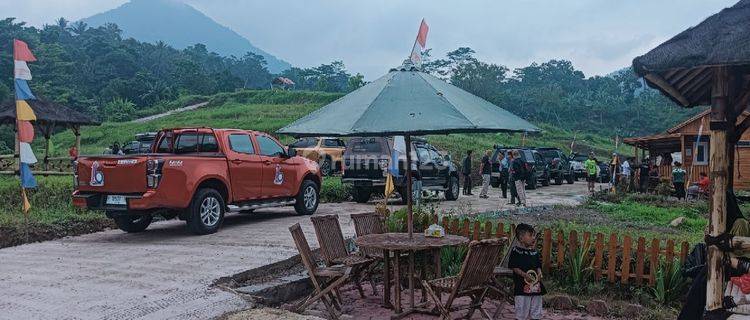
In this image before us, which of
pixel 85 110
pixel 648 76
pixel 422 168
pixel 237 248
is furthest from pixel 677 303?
pixel 85 110

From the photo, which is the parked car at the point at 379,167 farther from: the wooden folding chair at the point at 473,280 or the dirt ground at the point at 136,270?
the wooden folding chair at the point at 473,280

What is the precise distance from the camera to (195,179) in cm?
970

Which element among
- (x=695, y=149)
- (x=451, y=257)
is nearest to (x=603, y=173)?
(x=695, y=149)

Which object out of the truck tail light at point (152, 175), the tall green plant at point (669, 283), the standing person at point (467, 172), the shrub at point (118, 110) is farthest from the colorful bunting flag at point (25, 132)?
the shrub at point (118, 110)

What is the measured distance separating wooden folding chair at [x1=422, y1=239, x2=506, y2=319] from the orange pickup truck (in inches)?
203

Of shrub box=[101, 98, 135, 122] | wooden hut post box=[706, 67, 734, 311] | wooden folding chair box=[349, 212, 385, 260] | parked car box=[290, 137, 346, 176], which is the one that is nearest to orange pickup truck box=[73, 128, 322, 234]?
wooden folding chair box=[349, 212, 385, 260]

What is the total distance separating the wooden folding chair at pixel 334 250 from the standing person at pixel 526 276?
168 centimetres

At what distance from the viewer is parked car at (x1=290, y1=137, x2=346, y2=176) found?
2222 cm

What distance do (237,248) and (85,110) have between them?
50702 millimetres

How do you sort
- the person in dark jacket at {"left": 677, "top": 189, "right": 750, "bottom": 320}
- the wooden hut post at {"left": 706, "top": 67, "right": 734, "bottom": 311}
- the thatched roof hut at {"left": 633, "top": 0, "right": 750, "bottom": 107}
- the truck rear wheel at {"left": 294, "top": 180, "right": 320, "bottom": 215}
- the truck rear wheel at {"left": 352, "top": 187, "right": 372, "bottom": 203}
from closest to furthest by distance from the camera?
1. the thatched roof hut at {"left": 633, "top": 0, "right": 750, "bottom": 107}
2. the wooden hut post at {"left": 706, "top": 67, "right": 734, "bottom": 311}
3. the person in dark jacket at {"left": 677, "top": 189, "right": 750, "bottom": 320}
4. the truck rear wheel at {"left": 294, "top": 180, "right": 320, "bottom": 215}
5. the truck rear wheel at {"left": 352, "top": 187, "right": 372, "bottom": 203}

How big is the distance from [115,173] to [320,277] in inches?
184

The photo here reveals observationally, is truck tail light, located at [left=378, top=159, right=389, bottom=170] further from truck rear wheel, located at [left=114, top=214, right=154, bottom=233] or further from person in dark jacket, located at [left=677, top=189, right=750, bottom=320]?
person in dark jacket, located at [left=677, top=189, right=750, bottom=320]

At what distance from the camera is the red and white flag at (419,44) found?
6743 mm

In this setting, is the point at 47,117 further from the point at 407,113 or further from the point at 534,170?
the point at 407,113
